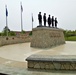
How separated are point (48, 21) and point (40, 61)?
42.2 ft

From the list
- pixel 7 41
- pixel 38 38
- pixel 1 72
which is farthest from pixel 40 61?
pixel 7 41

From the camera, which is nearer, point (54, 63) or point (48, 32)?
point (54, 63)

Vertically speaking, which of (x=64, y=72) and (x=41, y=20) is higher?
(x=41, y=20)

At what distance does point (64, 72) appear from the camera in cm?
564

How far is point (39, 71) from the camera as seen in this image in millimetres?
5793

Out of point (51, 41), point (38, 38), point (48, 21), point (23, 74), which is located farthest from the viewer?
point (48, 21)

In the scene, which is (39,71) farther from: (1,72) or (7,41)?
(7,41)

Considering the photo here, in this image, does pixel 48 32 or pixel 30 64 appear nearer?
pixel 30 64

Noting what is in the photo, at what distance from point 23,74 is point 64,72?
131 centimetres

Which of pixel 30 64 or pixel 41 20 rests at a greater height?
pixel 41 20

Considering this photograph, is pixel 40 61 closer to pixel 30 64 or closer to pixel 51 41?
pixel 30 64

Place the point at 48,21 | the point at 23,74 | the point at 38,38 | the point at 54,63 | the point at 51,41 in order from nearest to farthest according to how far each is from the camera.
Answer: the point at 23,74, the point at 54,63, the point at 38,38, the point at 51,41, the point at 48,21

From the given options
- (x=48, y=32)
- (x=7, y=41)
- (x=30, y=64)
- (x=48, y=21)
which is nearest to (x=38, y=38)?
(x=48, y=32)

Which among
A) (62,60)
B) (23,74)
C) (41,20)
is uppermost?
(41,20)
